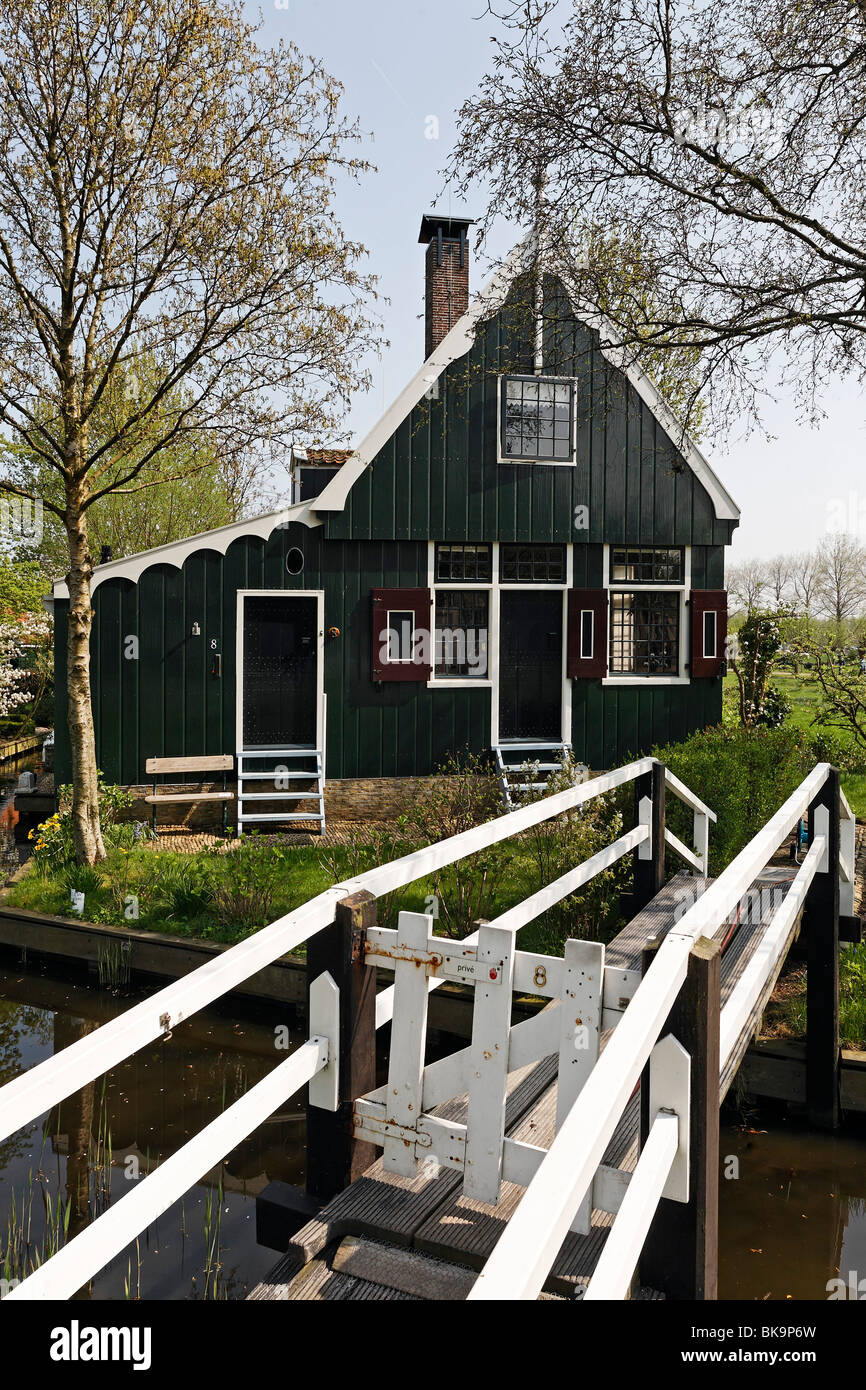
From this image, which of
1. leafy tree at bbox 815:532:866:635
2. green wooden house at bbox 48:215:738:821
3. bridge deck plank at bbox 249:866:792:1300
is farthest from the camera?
leafy tree at bbox 815:532:866:635

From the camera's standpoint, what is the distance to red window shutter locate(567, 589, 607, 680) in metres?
11.9

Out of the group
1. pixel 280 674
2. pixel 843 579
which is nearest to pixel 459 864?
pixel 280 674

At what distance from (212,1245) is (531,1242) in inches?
146

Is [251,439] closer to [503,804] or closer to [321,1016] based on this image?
[503,804]

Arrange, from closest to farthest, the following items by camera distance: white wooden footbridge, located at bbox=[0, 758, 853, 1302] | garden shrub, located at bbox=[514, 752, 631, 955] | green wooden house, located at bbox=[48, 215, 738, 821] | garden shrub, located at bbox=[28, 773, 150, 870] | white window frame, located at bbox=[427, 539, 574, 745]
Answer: white wooden footbridge, located at bbox=[0, 758, 853, 1302], garden shrub, located at bbox=[514, 752, 631, 955], garden shrub, located at bbox=[28, 773, 150, 870], green wooden house, located at bbox=[48, 215, 738, 821], white window frame, located at bbox=[427, 539, 574, 745]

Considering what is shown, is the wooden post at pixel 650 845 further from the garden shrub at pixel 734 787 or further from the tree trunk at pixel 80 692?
the tree trunk at pixel 80 692

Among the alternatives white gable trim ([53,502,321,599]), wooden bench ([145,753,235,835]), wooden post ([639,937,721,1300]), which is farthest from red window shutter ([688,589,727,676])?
wooden post ([639,937,721,1300])

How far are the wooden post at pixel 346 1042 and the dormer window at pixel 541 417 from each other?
377 inches

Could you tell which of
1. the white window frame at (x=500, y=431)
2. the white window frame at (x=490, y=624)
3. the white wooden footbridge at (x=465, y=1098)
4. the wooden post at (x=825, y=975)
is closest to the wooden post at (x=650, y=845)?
the wooden post at (x=825, y=975)

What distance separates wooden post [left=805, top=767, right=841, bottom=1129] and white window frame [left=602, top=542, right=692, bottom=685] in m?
6.27

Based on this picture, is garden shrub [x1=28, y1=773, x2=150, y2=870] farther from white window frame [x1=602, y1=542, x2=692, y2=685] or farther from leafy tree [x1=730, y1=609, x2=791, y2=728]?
leafy tree [x1=730, y1=609, x2=791, y2=728]
